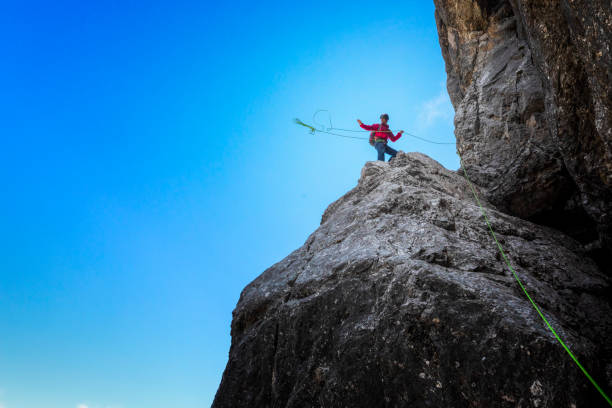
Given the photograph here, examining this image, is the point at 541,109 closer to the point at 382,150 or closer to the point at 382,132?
the point at 382,150

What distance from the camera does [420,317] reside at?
13.8 feet

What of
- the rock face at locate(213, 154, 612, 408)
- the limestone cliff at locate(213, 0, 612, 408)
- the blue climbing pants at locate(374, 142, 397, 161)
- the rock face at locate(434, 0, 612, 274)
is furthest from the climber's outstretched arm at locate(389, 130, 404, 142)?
the rock face at locate(213, 154, 612, 408)

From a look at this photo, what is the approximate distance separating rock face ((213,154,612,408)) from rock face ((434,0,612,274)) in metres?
0.81

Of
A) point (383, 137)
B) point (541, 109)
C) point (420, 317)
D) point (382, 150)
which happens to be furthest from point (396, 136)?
point (420, 317)

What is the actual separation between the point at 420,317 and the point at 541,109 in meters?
6.49

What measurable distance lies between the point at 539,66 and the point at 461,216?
2938mm

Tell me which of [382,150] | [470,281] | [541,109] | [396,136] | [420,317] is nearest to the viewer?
[420,317]

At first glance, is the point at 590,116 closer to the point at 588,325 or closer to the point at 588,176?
the point at 588,176

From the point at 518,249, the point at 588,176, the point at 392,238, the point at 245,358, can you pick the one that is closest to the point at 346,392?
the point at 245,358

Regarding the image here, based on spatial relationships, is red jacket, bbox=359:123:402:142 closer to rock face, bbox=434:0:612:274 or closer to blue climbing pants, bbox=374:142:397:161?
blue climbing pants, bbox=374:142:397:161

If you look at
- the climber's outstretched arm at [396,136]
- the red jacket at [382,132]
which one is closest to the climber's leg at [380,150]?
the red jacket at [382,132]

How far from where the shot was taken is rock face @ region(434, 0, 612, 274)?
4.79m

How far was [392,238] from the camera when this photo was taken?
5.86 metres

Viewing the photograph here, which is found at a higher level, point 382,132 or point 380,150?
point 382,132
